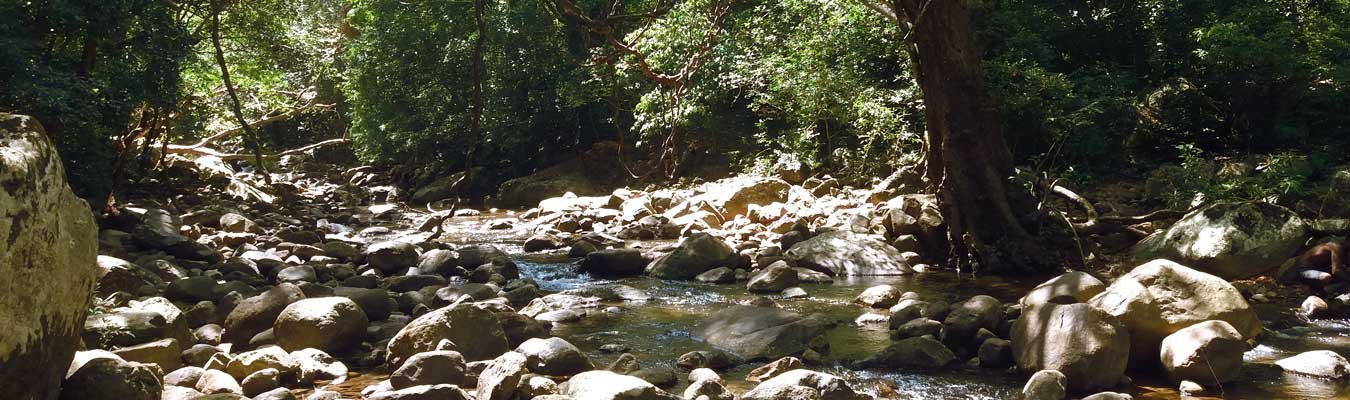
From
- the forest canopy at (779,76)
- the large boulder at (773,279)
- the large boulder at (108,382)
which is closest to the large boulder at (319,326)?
the large boulder at (108,382)

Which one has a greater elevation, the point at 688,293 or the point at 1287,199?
the point at 1287,199

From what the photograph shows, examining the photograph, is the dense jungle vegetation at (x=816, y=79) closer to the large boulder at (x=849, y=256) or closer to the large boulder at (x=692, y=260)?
the large boulder at (x=692, y=260)

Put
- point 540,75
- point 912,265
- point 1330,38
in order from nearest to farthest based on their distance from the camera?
point 912,265, point 1330,38, point 540,75

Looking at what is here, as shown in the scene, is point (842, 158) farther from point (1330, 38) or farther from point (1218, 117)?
point (1330, 38)

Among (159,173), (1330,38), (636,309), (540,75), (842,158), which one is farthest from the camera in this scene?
(540,75)

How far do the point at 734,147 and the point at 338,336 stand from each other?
1275 centimetres

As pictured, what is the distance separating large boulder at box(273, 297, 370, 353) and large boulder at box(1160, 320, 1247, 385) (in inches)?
183

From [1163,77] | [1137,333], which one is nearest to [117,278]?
[1137,333]

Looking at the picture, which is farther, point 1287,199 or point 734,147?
point 734,147

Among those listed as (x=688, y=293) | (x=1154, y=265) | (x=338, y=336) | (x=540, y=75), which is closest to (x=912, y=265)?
(x=688, y=293)

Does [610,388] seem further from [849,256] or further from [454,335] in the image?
[849,256]

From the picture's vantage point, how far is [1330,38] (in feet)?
34.5

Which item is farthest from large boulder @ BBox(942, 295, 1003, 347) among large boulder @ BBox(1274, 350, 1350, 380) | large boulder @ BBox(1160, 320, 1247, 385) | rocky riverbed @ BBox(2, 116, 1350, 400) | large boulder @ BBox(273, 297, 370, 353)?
large boulder @ BBox(273, 297, 370, 353)

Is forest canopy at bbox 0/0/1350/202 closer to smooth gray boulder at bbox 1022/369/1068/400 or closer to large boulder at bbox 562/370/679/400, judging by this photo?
large boulder at bbox 562/370/679/400
